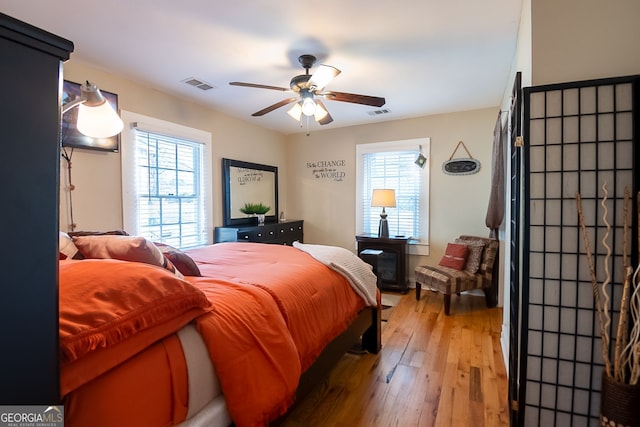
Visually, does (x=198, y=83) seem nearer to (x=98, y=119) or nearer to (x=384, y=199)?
(x=98, y=119)

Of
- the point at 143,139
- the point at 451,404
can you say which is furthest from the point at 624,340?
the point at 143,139

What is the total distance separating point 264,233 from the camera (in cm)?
429

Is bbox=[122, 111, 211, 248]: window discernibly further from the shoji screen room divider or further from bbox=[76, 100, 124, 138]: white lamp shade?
the shoji screen room divider

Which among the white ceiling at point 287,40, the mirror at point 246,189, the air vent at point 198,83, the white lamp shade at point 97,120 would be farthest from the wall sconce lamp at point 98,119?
the mirror at point 246,189

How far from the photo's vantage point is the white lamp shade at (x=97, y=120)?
5.06 ft

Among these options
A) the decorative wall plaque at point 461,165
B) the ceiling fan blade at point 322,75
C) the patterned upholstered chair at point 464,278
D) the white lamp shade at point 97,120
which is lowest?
the patterned upholstered chair at point 464,278

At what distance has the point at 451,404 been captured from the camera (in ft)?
6.33

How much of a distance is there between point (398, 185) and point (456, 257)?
1355 millimetres

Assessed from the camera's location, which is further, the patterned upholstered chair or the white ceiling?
the patterned upholstered chair

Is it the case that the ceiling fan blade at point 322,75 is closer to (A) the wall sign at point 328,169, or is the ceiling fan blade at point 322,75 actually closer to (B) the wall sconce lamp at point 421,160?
(B) the wall sconce lamp at point 421,160

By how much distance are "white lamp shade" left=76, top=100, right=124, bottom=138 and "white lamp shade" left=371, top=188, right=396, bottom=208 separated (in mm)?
3276

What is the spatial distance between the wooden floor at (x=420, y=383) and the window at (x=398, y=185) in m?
1.64

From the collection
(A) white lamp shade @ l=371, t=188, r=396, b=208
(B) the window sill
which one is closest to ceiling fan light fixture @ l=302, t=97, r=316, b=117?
(A) white lamp shade @ l=371, t=188, r=396, b=208

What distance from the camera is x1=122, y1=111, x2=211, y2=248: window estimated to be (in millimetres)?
3092
